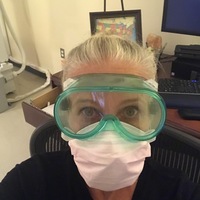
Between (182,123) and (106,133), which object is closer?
(106,133)

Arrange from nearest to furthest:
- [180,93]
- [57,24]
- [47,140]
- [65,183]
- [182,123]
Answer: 1. [65,183]
2. [47,140]
3. [182,123]
4. [180,93]
5. [57,24]

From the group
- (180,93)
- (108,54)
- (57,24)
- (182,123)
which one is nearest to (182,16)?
(180,93)

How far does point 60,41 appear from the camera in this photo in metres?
2.59


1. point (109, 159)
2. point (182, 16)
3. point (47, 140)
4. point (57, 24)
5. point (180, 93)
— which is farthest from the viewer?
point (57, 24)

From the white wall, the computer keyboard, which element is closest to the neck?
the computer keyboard

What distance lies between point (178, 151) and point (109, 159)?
247 mm

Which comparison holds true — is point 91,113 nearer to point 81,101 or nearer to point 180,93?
point 81,101

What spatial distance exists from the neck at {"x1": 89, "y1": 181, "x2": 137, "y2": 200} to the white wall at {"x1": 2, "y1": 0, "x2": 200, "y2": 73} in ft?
3.76

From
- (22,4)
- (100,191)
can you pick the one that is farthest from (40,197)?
(22,4)

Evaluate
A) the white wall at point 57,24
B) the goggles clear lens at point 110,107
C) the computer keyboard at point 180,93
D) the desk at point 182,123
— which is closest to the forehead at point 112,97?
the goggles clear lens at point 110,107

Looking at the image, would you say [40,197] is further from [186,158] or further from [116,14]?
[116,14]

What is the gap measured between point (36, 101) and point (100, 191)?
119 cm

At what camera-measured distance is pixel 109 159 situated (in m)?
0.68

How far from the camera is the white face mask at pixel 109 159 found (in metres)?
0.68
